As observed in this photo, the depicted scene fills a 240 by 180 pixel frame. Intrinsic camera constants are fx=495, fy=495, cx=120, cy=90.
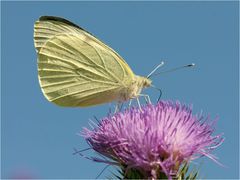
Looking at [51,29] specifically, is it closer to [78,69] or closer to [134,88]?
[78,69]

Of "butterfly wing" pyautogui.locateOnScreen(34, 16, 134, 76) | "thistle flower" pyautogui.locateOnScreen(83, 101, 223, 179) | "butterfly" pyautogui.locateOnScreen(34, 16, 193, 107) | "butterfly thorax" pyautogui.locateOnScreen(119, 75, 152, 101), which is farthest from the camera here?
"butterfly wing" pyautogui.locateOnScreen(34, 16, 134, 76)

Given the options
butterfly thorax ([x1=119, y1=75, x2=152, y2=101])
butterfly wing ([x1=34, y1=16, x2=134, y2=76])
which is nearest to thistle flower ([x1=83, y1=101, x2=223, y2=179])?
butterfly thorax ([x1=119, y1=75, x2=152, y2=101])

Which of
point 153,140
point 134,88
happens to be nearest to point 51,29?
point 134,88

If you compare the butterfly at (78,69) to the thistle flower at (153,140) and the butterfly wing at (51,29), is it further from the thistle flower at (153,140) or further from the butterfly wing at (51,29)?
the thistle flower at (153,140)

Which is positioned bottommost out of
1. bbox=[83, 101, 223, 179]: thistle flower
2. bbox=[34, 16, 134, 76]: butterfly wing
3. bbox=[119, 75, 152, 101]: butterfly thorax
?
bbox=[83, 101, 223, 179]: thistle flower

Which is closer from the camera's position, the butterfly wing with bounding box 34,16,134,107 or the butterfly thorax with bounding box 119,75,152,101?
the butterfly thorax with bounding box 119,75,152,101

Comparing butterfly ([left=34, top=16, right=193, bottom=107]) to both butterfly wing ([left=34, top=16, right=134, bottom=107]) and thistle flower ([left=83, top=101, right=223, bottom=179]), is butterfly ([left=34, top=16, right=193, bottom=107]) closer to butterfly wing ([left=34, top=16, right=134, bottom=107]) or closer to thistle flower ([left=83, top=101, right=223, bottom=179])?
butterfly wing ([left=34, top=16, right=134, bottom=107])
